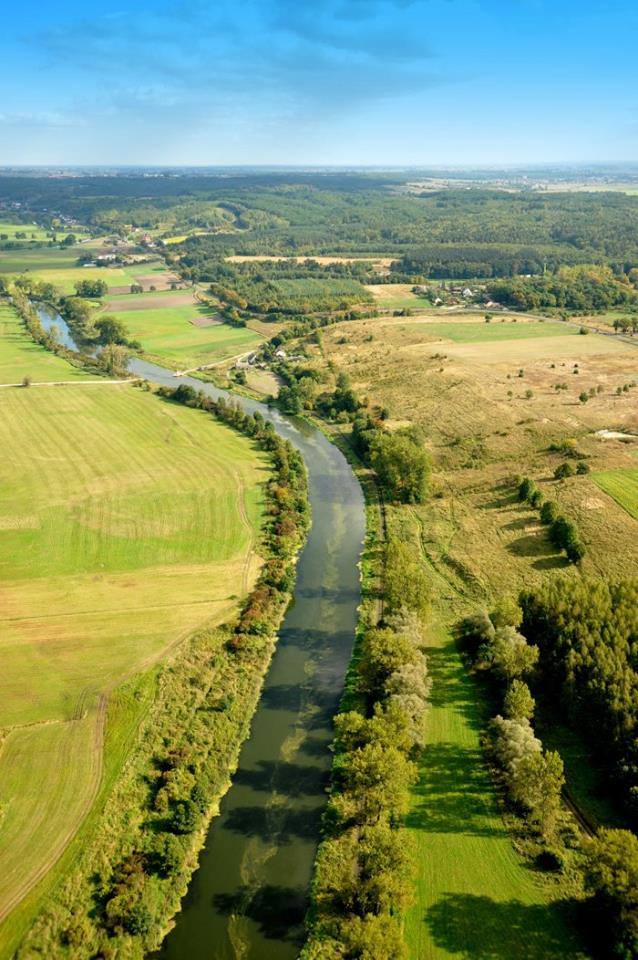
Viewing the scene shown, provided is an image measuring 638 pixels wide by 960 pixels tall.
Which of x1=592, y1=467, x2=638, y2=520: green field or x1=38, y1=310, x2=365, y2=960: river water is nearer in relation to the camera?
x1=38, y1=310, x2=365, y2=960: river water

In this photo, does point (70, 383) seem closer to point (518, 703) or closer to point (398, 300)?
point (518, 703)

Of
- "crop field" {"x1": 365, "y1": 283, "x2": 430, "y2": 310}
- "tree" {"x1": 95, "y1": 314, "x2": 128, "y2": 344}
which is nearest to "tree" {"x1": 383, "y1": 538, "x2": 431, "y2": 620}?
"tree" {"x1": 95, "y1": 314, "x2": 128, "y2": 344}

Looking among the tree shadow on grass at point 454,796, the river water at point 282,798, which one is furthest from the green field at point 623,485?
the tree shadow on grass at point 454,796

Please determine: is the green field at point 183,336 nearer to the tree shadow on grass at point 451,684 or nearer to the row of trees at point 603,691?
the tree shadow on grass at point 451,684

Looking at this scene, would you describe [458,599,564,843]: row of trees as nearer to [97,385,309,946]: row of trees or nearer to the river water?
the river water

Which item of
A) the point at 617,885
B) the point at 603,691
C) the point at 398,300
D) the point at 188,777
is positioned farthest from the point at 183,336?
the point at 617,885

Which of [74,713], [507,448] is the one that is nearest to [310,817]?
[74,713]
